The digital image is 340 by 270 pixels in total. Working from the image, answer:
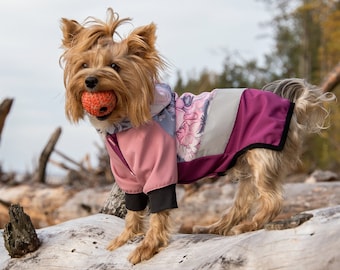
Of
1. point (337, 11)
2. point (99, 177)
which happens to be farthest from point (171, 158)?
point (337, 11)

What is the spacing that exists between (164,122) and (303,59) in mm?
23351

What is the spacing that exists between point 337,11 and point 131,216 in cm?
2377

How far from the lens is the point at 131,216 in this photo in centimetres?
446

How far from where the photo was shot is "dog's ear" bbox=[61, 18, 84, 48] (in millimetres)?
4152

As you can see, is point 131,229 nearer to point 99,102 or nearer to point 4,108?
point 99,102

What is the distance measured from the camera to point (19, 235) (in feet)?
15.3

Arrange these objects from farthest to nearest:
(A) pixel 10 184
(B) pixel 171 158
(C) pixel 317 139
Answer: (C) pixel 317 139 → (A) pixel 10 184 → (B) pixel 171 158

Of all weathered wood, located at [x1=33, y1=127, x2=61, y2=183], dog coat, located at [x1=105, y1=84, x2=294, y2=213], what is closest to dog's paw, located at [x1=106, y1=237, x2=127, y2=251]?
dog coat, located at [x1=105, y1=84, x2=294, y2=213]

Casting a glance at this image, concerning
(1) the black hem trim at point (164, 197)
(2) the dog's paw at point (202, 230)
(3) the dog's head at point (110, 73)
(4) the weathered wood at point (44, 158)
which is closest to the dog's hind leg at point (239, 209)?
(2) the dog's paw at point (202, 230)

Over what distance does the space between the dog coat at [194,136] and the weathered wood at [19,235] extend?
3.31ft

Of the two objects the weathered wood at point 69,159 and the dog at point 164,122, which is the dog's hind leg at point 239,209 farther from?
the weathered wood at point 69,159

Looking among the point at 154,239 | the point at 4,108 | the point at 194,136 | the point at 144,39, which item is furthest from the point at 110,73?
the point at 4,108

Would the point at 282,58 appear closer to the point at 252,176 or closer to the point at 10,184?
the point at 10,184

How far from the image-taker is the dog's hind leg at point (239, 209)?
4.46 metres
